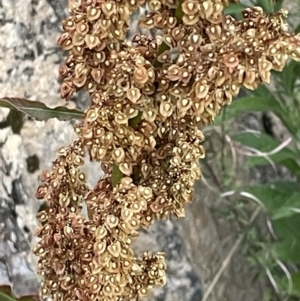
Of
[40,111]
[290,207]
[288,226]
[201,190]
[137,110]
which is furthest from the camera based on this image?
[201,190]

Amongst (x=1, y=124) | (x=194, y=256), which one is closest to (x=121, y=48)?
(x=1, y=124)

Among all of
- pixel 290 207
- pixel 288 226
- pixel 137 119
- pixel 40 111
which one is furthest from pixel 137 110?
pixel 288 226

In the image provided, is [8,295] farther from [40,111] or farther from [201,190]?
[201,190]

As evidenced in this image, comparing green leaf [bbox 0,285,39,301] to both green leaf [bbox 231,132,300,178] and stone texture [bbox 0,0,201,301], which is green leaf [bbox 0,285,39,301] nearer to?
stone texture [bbox 0,0,201,301]

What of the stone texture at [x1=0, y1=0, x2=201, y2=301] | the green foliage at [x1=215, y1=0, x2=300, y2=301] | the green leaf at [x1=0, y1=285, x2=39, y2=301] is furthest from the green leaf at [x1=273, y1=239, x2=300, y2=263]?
the green leaf at [x1=0, y1=285, x2=39, y2=301]

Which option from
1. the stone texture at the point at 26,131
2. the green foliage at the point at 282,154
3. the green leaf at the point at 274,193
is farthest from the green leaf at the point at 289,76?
the stone texture at the point at 26,131

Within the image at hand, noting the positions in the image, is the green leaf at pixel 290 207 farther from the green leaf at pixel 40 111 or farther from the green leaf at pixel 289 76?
the green leaf at pixel 40 111
